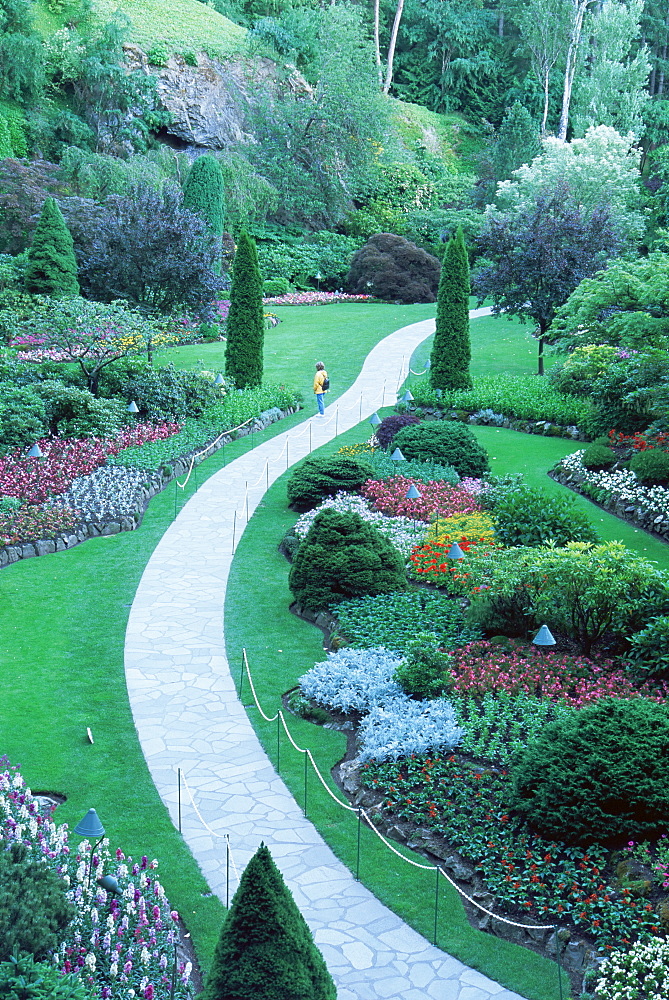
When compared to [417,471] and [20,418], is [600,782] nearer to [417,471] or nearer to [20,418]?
[417,471]

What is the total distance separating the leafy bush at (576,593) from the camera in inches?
443

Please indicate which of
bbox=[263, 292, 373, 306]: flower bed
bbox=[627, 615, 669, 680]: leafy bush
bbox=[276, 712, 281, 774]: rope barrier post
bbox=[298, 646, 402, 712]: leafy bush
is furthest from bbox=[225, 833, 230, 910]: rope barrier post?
bbox=[263, 292, 373, 306]: flower bed

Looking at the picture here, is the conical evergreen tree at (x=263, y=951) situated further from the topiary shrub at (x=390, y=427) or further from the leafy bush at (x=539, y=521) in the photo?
the topiary shrub at (x=390, y=427)

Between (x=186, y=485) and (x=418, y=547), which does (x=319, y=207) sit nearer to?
(x=186, y=485)

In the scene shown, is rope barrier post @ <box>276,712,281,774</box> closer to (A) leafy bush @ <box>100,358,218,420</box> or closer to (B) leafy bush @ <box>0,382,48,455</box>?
(B) leafy bush @ <box>0,382,48,455</box>

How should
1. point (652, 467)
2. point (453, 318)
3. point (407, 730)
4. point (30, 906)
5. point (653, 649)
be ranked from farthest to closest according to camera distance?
point (453, 318)
point (652, 467)
point (653, 649)
point (407, 730)
point (30, 906)

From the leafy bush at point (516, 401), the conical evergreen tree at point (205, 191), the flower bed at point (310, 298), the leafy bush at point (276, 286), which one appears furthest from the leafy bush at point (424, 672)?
the leafy bush at point (276, 286)

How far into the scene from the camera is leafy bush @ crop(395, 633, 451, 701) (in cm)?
→ 1048

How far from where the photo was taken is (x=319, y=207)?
4697 cm

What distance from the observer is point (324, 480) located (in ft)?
58.3

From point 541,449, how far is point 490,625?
10429mm

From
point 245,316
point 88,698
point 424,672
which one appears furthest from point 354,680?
point 245,316

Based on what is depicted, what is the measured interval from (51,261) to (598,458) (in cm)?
1795

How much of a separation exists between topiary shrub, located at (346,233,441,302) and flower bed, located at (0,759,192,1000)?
116ft
